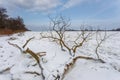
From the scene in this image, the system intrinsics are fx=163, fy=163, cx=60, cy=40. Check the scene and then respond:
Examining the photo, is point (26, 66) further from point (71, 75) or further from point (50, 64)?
point (71, 75)

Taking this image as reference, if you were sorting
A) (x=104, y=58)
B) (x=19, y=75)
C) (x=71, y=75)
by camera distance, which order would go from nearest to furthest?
(x=19, y=75), (x=71, y=75), (x=104, y=58)

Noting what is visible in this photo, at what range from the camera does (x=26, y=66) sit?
243 inches

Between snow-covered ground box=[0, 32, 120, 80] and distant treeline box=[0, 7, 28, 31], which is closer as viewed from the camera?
snow-covered ground box=[0, 32, 120, 80]

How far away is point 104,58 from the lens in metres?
7.61

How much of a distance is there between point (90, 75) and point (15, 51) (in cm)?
385

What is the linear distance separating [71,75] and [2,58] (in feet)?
10.1

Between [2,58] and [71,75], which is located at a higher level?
[2,58]

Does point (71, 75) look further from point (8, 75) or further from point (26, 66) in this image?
point (8, 75)

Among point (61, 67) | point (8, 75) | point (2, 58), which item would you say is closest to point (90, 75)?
point (61, 67)

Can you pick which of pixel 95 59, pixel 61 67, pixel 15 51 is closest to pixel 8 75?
pixel 61 67

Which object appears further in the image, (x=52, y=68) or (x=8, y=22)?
(x=8, y=22)

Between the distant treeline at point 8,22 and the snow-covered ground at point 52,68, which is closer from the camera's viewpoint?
the snow-covered ground at point 52,68

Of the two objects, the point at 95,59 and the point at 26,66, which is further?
the point at 95,59

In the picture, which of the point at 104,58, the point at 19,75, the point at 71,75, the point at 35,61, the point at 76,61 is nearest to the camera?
the point at 19,75
